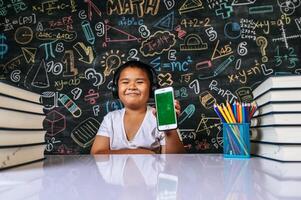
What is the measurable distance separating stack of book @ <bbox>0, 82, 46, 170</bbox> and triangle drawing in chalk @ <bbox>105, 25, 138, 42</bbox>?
990mm

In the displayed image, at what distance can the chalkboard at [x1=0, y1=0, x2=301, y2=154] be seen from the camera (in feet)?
5.60

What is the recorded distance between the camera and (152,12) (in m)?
1.76

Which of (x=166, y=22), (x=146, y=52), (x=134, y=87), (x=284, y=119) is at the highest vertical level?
Result: (x=166, y=22)

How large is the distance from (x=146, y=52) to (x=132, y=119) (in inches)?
14.5

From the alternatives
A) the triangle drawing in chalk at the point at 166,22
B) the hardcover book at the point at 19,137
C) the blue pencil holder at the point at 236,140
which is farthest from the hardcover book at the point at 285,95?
the triangle drawing in chalk at the point at 166,22

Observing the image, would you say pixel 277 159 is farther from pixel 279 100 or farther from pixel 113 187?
pixel 113 187

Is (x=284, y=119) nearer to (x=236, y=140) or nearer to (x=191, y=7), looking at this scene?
(x=236, y=140)

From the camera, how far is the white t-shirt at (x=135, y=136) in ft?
4.93

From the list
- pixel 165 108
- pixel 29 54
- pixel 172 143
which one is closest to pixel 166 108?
pixel 165 108

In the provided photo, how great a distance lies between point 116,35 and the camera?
5.77 ft

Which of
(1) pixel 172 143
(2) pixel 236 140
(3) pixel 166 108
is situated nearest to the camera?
(2) pixel 236 140

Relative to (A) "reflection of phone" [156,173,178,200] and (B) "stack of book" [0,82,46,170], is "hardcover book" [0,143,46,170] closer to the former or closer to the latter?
(B) "stack of book" [0,82,46,170]

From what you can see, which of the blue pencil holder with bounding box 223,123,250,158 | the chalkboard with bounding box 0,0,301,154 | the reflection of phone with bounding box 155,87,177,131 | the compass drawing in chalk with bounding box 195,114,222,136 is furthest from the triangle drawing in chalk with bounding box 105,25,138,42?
the blue pencil holder with bounding box 223,123,250,158

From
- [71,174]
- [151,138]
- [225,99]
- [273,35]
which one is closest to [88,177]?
[71,174]
